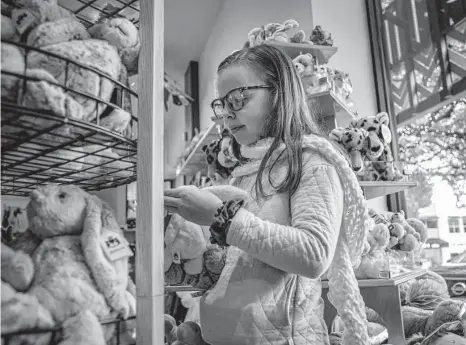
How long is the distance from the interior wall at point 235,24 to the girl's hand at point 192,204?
6.32ft

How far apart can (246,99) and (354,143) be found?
89cm

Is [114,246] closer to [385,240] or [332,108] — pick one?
[385,240]

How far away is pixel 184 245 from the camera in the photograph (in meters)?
0.82

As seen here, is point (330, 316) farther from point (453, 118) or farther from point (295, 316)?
point (453, 118)

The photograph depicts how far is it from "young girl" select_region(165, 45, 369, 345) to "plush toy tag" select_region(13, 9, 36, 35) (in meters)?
0.30

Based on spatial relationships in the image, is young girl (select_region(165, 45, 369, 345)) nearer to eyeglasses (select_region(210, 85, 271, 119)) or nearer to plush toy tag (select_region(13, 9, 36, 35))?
eyeglasses (select_region(210, 85, 271, 119))

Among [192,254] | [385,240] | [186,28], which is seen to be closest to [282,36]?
[385,240]

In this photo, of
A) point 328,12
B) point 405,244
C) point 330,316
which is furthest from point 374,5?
point 330,316

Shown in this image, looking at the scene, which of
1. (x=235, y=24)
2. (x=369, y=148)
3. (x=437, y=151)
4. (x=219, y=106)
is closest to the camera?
(x=219, y=106)

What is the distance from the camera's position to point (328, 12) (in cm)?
246

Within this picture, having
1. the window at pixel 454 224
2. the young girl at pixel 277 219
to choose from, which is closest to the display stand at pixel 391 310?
the young girl at pixel 277 219

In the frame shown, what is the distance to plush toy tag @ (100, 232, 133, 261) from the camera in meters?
0.43

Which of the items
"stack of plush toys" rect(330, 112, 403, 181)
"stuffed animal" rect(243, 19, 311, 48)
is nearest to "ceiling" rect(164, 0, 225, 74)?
"stuffed animal" rect(243, 19, 311, 48)

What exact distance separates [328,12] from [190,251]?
6.68 feet
